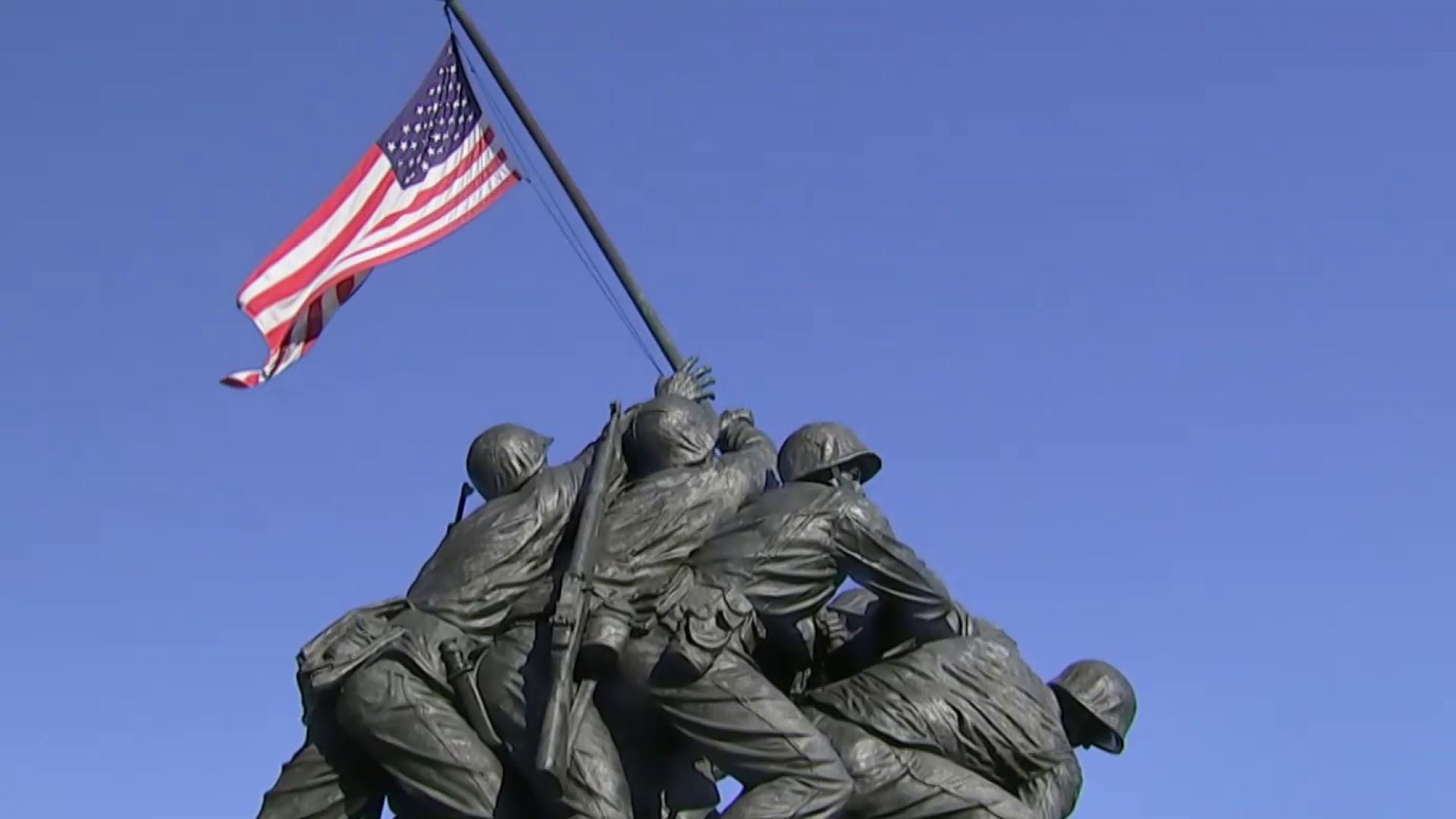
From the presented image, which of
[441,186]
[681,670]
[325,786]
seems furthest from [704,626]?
[441,186]

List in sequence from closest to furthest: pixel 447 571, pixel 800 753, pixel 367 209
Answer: pixel 800 753
pixel 447 571
pixel 367 209

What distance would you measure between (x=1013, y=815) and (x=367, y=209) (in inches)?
236

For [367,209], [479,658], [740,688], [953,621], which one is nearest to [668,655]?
[740,688]

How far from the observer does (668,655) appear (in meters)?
9.95

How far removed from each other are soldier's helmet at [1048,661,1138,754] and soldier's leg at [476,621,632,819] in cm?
265

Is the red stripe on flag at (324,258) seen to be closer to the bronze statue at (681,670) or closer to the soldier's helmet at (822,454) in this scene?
the bronze statue at (681,670)

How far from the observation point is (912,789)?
1013 centimetres

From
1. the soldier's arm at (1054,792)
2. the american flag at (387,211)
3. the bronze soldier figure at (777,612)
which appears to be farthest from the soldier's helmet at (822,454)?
the american flag at (387,211)

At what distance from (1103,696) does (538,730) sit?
317 cm

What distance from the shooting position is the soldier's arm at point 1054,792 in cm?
1052

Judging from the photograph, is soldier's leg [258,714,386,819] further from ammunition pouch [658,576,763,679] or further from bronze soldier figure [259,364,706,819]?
ammunition pouch [658,576,763,679]

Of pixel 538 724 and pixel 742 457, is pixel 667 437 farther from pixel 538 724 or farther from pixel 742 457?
pixel 538 724

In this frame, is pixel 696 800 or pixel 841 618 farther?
pixel 841 618

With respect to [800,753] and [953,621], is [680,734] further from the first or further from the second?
[953,621]
